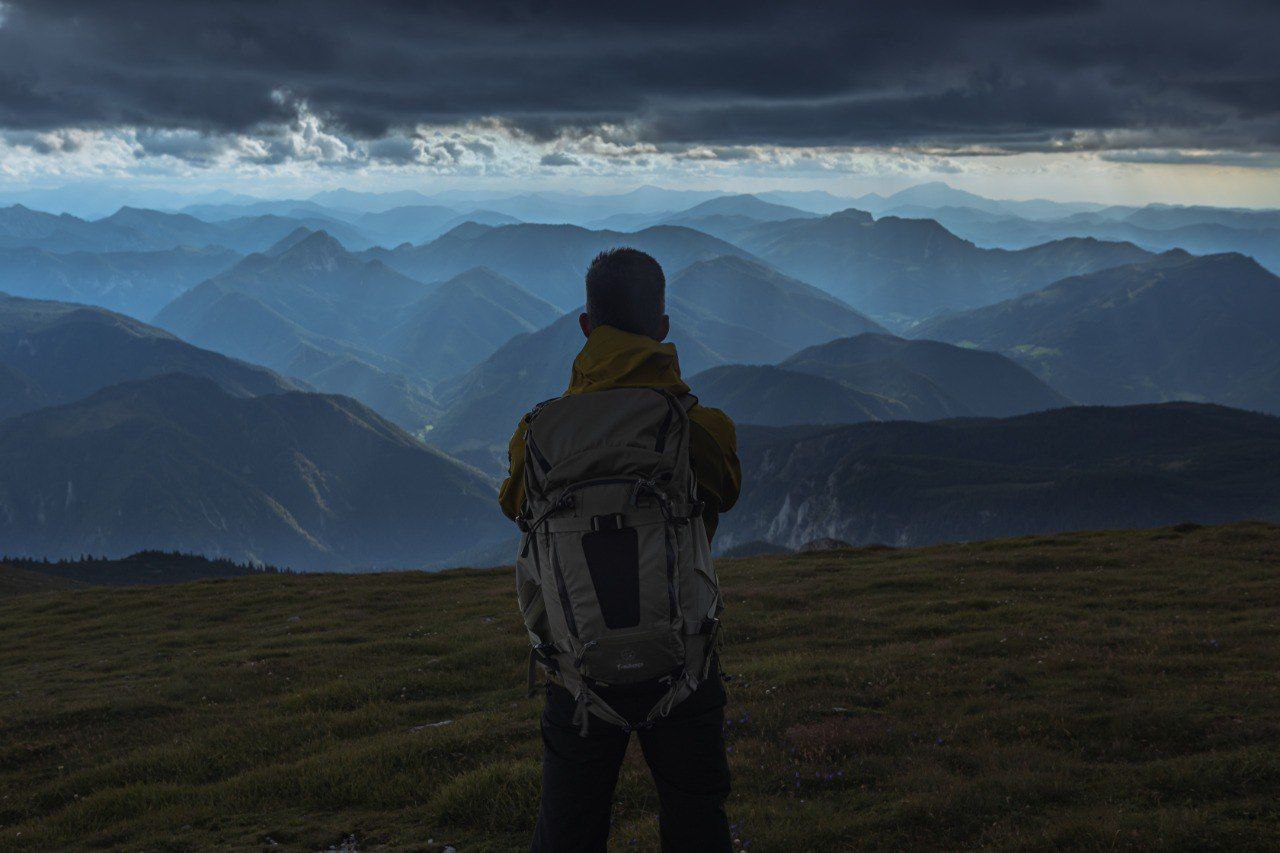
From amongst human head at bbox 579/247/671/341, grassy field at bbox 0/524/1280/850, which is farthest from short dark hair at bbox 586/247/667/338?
grassy field at bbox 0/524/1280/850

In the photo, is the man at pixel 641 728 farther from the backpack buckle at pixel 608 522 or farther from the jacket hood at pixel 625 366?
the backpack buckle at pixel 608 522

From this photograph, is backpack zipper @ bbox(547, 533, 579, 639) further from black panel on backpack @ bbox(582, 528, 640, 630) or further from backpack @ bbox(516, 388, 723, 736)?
black panel on backpack @ bbox(582, 528, 640, 630)

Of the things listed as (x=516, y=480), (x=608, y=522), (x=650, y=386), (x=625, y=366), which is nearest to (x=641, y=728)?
(x=608, y=522)

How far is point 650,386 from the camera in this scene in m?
5.77

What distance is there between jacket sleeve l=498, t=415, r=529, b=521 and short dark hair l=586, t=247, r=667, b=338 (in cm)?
101

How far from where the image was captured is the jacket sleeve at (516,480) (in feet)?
18.9

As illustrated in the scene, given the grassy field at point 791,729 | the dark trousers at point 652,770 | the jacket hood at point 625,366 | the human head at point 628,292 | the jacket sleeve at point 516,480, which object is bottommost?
the grassy field at point 791,729

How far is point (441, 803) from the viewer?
9664 mm

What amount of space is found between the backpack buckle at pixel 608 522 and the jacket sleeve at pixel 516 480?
2.37 feet

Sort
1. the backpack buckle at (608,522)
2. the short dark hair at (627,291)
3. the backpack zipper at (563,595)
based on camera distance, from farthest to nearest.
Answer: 1. the short dark hair at (627,291)
2. the backpack zipper at (563,595)
3. the backpack buckle at (608,522)

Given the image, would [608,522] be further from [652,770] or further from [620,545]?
[652,770]

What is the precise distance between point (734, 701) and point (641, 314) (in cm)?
924

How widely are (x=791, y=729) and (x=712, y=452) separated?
24.9ft

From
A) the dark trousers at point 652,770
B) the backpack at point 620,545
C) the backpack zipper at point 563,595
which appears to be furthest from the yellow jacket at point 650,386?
the dark trousers at point 652,770
